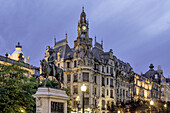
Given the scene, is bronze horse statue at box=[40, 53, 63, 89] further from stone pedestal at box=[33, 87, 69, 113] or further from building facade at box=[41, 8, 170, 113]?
building facade at box=[41, 8, 170, 113]

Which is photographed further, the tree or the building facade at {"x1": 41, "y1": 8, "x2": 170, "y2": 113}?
the building facade at {"x1": 41, "y1": 8, "x2": 170, "y2": 113}

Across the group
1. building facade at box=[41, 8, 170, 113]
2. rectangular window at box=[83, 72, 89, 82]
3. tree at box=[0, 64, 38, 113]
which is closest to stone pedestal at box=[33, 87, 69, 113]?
tree at box=[0, 64, 38, 113]

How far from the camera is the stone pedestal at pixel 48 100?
22438 millimetres

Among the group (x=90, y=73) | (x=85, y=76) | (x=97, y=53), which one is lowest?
(x=85, y=76)

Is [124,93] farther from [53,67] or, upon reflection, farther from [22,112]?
[53,67]

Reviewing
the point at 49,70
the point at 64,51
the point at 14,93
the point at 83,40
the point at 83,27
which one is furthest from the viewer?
the point at 83,27

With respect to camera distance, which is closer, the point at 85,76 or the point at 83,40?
the point at 85,76

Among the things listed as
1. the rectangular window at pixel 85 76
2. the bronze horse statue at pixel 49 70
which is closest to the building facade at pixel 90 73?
the rectangular window at pixel 85 76

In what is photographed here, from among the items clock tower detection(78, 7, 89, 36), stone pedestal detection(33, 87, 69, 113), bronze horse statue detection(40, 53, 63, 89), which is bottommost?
stone pedestal detection(33, 87, 69, 113)

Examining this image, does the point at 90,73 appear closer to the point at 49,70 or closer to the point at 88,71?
the point at 88,71

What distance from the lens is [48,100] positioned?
2267 cm

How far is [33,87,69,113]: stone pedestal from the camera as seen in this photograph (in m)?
22.4

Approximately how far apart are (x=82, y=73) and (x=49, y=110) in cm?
4652

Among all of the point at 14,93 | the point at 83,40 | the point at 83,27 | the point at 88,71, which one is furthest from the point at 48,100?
the point at 83,27
